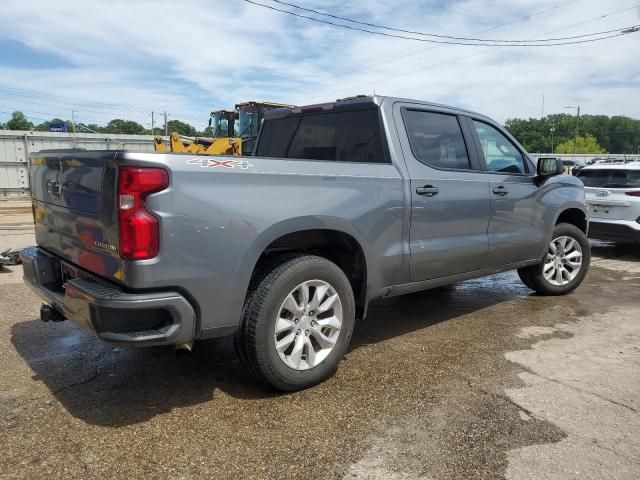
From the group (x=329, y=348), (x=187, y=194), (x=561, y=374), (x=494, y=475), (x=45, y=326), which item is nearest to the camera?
(x=494, y=475)

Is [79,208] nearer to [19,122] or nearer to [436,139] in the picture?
[436,139]

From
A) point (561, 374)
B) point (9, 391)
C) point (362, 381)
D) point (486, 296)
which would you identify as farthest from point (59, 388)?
point (486, 296)

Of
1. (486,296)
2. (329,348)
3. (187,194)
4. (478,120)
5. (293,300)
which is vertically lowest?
(486,296)

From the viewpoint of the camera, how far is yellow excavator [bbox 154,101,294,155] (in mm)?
13852

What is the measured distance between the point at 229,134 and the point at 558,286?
14693mm

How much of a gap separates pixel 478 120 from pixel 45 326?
4.29 metres

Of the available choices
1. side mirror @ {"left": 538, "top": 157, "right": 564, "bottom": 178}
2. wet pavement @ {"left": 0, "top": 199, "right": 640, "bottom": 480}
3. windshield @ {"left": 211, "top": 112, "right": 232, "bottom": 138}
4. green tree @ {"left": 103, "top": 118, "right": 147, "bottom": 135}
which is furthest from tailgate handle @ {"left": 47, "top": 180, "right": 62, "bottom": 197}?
green tree @ {"left": 103, "top": 118, "right": 147, "bottom": 135}

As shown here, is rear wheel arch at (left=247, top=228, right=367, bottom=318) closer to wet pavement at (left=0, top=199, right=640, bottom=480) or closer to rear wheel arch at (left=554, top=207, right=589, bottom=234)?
wet pavement at (left=0, top=199, right=640, bottom=480)

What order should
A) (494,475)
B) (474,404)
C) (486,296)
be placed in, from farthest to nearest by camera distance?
(486,296)
(474,404)
(494,475)

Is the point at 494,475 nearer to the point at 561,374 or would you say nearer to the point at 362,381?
the point at 362,381

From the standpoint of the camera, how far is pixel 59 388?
3527mm

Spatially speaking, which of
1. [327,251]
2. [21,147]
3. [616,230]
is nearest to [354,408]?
[327,251]

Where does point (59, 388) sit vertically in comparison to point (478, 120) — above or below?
below

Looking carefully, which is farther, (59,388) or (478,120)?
(478,120)
